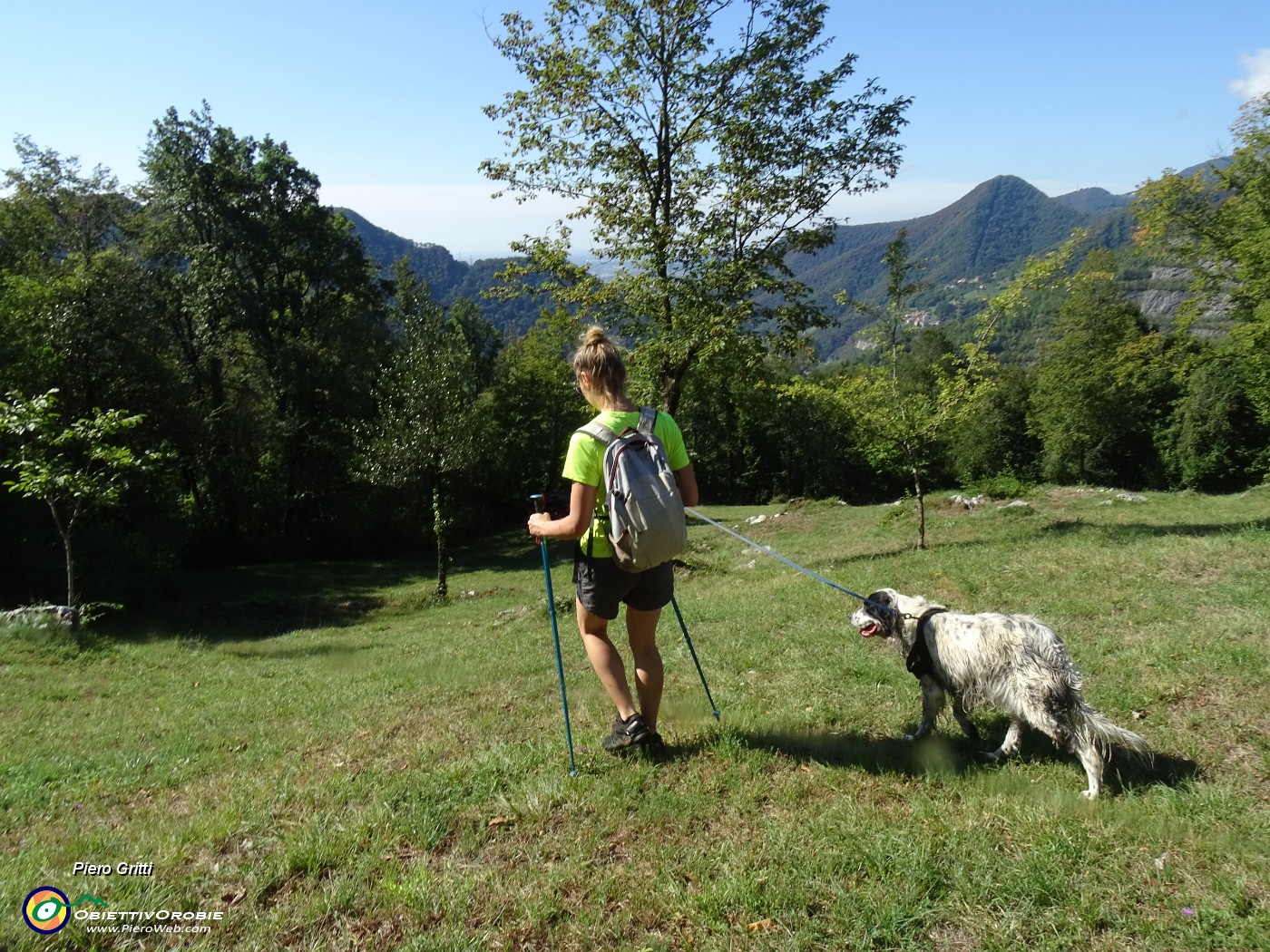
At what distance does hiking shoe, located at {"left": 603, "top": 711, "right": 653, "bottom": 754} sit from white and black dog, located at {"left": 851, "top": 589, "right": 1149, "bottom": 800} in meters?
1.83

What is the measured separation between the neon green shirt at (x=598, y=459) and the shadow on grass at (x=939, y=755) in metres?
1.77

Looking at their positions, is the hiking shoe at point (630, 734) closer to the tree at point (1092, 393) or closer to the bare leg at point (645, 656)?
the bare leg at point (645, 656)

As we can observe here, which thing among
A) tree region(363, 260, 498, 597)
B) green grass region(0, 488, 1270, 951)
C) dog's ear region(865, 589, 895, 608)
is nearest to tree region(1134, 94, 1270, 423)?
green grass region(0, 488, 1270, 951)

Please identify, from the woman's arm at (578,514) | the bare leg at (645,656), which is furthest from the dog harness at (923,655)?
the woman's arm at (578,514)

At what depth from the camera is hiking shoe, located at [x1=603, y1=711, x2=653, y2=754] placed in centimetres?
453

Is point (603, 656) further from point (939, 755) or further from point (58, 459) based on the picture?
point (58, 459)

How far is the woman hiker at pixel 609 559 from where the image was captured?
4004mm

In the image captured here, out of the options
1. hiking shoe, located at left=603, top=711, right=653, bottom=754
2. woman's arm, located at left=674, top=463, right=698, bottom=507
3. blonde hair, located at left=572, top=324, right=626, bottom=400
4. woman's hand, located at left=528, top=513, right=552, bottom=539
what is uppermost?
blonde hair, located at left=572, top=324, right=626, bottom=400

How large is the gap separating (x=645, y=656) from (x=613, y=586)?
2.01 ft

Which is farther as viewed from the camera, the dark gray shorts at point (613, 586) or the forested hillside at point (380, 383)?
the forested hillside at point (380, 383)

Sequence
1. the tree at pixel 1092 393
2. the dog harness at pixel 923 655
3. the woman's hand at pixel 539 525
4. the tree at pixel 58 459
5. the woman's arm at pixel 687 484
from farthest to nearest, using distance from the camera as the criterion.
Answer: the tree at pixel 1092 393 < the tree at pixel 58 459 < the dog harness at pixel 923 655 < the woman's arm at pixel 687 484 < the woman's hand at pixel 539 525

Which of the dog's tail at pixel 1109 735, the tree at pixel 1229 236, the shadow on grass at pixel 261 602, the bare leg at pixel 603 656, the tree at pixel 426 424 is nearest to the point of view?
the dog's tail at pixel 1109 735

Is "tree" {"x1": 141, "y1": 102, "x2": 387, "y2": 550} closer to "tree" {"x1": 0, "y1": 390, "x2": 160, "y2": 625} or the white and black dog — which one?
"tree" {"x1": 0, "y1": 390, "x2": 160, "y2": 625}

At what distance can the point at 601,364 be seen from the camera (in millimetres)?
4184
